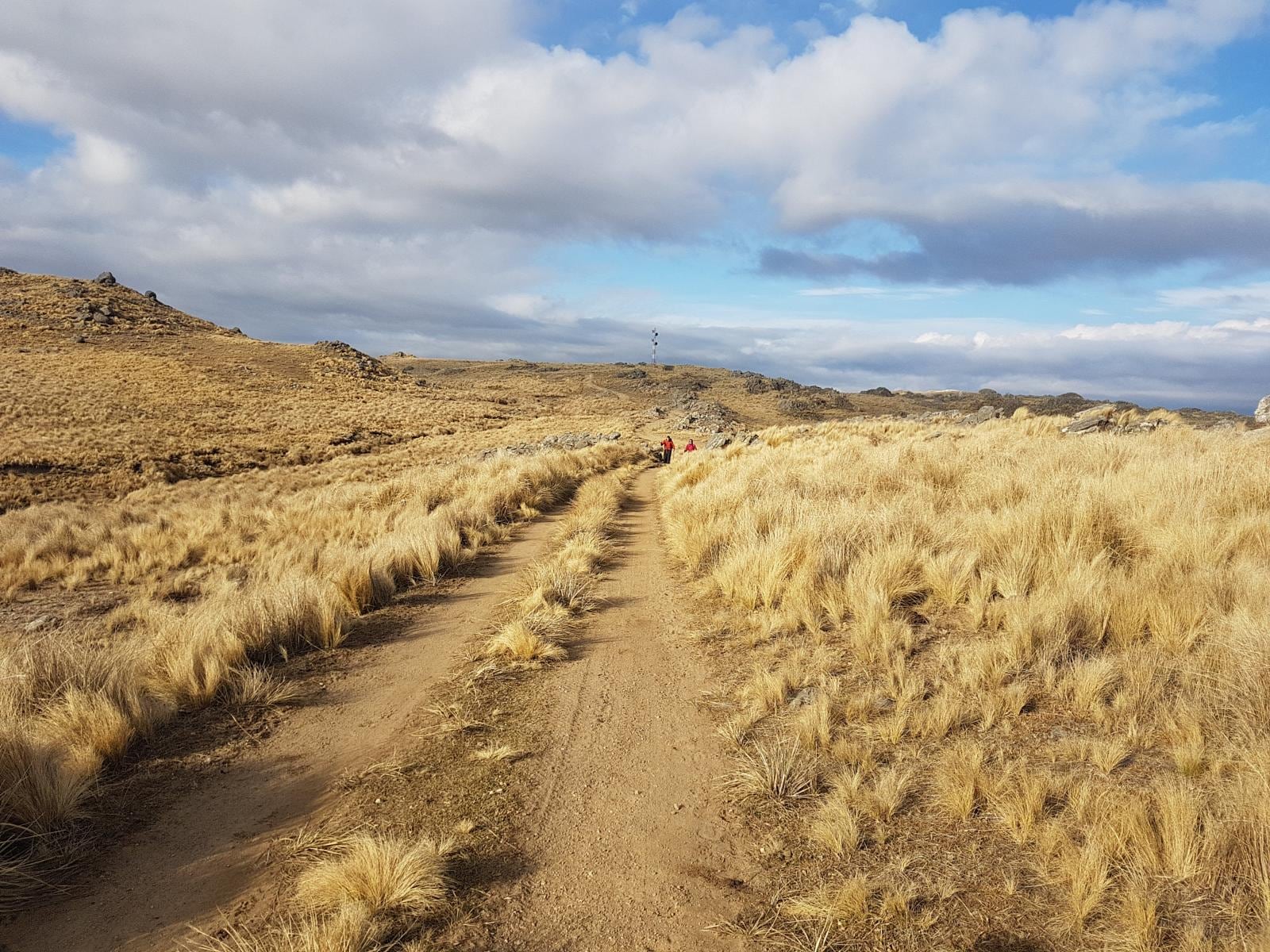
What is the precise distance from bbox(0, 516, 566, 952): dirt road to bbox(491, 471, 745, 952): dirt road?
1.35 metres

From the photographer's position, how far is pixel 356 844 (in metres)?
3.37

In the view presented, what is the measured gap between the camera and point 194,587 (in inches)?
407

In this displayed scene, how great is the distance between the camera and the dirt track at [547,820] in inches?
120

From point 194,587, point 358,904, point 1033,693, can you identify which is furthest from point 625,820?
point 194,587

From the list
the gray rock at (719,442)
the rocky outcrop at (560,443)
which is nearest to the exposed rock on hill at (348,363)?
the rocky outcrop at (560,443)

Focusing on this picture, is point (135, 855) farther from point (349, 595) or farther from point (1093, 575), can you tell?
point (1093, 575)

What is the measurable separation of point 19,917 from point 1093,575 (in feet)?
25.2

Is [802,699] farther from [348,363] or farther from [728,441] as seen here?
[348,363]

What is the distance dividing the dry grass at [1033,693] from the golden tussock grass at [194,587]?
418 centimetres

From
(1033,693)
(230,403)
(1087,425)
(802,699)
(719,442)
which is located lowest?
(802,699)

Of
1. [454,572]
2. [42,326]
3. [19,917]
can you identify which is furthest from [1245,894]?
[42,326]

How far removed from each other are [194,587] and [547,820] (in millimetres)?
9237

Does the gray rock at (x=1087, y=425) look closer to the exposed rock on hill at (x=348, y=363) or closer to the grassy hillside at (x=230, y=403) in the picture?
the grassy hillside at (x=230, y=403)

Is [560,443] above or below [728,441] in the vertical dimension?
below
